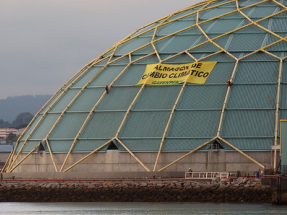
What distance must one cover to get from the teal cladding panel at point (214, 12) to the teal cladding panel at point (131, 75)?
38.2 ft

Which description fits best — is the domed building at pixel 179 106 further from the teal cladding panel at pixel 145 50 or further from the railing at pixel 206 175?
the railing at pixel 206 175

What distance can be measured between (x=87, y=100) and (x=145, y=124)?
10.3 meters

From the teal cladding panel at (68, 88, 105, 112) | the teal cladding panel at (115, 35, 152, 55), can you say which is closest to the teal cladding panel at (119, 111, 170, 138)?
the teal cladding panel at (68, 88, 105, 112)

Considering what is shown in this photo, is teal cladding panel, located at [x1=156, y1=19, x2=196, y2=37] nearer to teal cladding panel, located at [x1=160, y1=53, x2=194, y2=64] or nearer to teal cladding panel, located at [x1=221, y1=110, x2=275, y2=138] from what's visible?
teal cladding panel, located at [x1=160, y1=53, x2=194, y2=64]

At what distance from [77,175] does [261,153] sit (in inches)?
818

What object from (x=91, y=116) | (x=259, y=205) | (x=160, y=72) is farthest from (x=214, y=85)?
(x=259, y=205)

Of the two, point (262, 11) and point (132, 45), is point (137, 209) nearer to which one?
point (132, 45)

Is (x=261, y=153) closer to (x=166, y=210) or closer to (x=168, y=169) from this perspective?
(x=168, y=169)

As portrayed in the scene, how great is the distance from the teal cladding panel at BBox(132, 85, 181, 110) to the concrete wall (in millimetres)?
6771

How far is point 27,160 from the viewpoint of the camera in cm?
10444

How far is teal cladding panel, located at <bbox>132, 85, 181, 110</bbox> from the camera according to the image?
330ft

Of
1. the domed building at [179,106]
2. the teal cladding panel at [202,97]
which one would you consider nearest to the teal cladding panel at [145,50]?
the domed building at [179,106]

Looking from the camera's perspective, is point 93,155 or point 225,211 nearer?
point 225,211

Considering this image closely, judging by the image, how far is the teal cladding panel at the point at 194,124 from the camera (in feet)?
316
